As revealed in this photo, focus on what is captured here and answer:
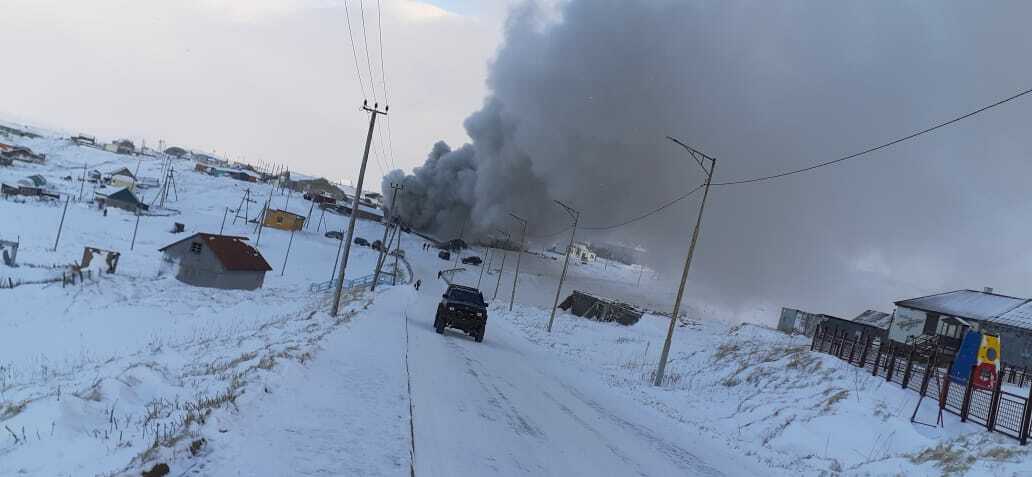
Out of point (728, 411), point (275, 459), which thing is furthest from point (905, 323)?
point (275, 459)

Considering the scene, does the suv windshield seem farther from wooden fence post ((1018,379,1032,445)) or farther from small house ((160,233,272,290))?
small house ((160,233,272,290))

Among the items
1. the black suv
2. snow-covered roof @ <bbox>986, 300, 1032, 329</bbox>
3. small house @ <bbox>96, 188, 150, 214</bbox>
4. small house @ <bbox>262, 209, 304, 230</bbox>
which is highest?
snow-covered roof @ <bbox>986, 300, 1032, 329</bbox>

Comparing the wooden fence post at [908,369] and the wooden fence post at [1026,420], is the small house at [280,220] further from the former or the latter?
the wooden fence post at [1026,420]

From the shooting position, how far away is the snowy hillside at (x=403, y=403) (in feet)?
22.8

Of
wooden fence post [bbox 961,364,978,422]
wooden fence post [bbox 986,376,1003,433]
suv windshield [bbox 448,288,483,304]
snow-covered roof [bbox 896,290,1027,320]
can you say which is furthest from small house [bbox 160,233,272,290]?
wooden fence post [bbox 986,376,1003,433]

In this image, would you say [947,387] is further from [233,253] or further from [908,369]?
[233,253]

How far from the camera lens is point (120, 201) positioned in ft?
267

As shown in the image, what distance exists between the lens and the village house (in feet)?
96.4

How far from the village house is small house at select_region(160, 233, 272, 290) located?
4235 cm

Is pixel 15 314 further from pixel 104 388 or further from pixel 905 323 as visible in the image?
pixel 905 323

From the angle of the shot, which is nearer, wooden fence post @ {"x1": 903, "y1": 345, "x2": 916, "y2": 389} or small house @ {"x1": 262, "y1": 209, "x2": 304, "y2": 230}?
wooden fence post @ {"x1": 903, "y1": 345, "x2": 916, "y2": 389}

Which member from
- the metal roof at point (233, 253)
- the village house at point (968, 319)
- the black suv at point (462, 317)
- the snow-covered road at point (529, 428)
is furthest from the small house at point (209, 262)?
the village house at point (968, 319)

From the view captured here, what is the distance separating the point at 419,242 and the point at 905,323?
75510mm

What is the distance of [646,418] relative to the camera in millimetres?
14742
